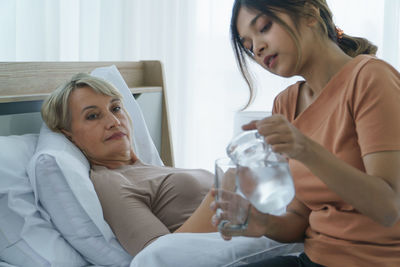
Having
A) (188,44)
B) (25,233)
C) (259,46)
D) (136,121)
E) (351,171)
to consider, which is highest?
(259,46)

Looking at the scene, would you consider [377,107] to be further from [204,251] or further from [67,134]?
[67,134]

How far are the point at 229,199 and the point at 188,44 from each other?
2.25m

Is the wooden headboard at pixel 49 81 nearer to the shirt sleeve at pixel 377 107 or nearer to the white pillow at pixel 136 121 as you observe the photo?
the white pillow at pixel 136 121

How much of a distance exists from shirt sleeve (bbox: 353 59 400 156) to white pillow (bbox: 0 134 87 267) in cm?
81

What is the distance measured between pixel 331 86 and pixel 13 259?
0.90 meters

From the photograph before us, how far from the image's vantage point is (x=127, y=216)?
4.44ft

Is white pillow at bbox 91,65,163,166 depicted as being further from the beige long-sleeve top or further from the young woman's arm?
the young woman's arm

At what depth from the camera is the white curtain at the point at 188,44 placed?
9.30ft

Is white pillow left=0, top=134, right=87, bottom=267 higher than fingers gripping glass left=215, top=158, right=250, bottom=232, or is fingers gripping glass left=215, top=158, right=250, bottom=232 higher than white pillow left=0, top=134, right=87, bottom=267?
fingers gripping glass left=215, top=158, right=250, bottom=232

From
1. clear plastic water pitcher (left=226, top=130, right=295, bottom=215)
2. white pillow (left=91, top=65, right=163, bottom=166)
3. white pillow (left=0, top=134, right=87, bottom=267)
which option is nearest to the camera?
clear plastic water pitcher (left=226, top=130, right=295, bottom=215)

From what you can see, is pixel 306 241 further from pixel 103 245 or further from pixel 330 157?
pixel 103 245

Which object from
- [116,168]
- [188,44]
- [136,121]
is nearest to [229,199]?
[116,168]

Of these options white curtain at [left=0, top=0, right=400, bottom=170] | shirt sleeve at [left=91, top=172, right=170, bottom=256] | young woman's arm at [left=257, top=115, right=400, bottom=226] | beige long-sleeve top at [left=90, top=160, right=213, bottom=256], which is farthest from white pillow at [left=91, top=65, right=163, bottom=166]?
young woman's arm at [left=257, top=115, right=400, bottom=226]

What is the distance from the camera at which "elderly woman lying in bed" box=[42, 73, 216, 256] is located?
1.41 m
